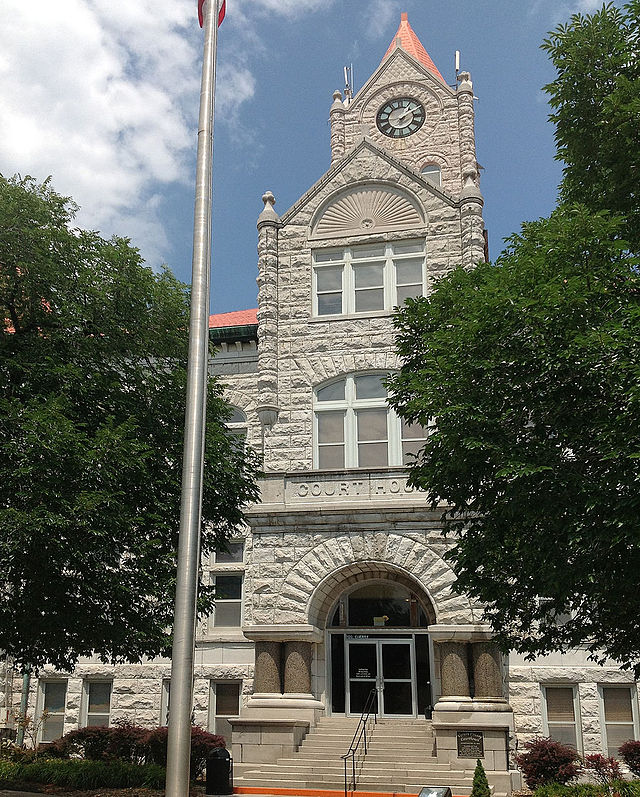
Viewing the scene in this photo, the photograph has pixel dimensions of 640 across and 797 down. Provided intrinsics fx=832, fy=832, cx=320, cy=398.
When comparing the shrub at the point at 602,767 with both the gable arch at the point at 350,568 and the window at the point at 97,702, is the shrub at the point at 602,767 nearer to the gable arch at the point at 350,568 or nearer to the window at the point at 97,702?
the gable arch at the point at 350,568

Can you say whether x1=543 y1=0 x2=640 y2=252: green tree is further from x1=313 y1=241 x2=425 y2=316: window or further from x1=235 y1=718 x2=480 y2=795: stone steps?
x1=235 y1=718 x2=480 y2=795: stone steps

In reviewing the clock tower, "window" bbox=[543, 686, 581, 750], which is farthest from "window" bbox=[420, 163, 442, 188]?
"window" bbox=[543, 686, 581, 750]

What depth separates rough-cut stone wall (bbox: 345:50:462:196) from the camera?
42.6 metres

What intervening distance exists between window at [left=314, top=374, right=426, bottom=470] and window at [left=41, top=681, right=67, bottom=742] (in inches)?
445

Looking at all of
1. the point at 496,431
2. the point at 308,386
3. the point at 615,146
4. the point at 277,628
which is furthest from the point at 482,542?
the point at 308,386

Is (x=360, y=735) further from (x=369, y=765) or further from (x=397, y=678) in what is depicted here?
(x=397, y=678)

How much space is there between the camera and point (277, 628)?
21.8 meters

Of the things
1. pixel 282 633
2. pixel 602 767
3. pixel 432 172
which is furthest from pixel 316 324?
pixel 432 172

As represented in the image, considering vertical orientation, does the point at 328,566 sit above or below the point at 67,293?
below

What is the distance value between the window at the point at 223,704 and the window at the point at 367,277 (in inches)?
464

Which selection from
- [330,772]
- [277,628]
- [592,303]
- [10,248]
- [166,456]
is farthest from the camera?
[277,628]

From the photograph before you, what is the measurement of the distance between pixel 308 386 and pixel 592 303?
43.2ft

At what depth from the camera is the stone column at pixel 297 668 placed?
21.5 metres

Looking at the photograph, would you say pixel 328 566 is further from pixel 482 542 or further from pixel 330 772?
pixel 482 542
